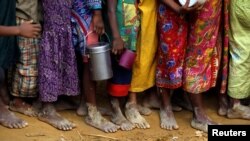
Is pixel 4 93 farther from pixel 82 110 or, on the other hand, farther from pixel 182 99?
pixel 182 99

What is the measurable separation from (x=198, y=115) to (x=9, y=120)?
5.56 feet

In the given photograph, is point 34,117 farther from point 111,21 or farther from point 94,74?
point 111,21

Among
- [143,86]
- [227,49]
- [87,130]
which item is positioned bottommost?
[87,130]

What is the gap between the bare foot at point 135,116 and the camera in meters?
4.43

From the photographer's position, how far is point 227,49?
4.52m

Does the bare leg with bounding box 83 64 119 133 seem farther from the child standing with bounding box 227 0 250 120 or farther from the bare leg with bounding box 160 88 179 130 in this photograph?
the child standing with bounding box 227 0 250 120

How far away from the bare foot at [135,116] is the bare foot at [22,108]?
84 cm

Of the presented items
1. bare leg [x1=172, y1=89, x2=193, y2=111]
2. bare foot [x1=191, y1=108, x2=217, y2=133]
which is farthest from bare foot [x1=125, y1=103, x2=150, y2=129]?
bare leg [x1=172, y1=89, x2=193, y2=111]

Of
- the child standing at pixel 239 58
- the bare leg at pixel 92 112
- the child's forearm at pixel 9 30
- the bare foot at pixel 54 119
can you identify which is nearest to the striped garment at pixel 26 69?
the bare foot at pixel 54 119

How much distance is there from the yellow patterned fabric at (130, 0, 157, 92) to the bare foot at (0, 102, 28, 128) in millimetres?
1040

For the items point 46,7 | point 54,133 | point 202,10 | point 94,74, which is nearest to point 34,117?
point 54,133

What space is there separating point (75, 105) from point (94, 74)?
2.09 feet

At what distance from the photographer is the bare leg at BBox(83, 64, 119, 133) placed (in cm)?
433

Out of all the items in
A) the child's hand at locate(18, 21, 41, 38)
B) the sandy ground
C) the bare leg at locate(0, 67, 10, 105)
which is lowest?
the sandy ground
